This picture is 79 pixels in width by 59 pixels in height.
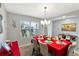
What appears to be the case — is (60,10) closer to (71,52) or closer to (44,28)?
(44,28)

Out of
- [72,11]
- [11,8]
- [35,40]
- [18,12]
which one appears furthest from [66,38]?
[11,8]

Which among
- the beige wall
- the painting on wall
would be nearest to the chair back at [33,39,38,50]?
the beige wall

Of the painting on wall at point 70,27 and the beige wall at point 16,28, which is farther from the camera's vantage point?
the beige wall at point 16,28

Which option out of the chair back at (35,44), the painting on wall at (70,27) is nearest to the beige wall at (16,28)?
the chair back at (35,44)

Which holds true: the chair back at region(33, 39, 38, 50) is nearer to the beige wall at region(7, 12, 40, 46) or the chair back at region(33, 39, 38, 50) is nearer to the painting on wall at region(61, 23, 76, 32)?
the beige wall at region(7, 12, 40, 46)

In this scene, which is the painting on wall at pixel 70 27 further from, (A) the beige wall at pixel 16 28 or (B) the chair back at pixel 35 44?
(B) the chair back at pixel 35 44

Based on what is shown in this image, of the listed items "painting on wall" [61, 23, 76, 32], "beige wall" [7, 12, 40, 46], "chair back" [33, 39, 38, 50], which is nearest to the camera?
"painting on wall" [61, 23, 76, 32]

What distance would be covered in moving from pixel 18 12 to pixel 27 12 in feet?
1.11

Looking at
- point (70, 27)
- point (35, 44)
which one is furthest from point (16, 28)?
point (70, 27)

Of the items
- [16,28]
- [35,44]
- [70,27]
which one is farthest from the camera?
[35,44]

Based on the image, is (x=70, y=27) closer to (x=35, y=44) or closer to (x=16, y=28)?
(x=35, y=44)

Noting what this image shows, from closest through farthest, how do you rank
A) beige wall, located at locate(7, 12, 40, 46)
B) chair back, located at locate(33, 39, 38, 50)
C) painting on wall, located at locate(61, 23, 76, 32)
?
painting on wall, located at locate(61, 23, 76, 32) < beige wall, located at locate(7, 12, 40, 46) < chair back, located at locate(33, 39, 38, 50)

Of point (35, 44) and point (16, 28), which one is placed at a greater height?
point (16, 28)

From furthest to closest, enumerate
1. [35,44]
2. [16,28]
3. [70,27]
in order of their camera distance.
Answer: [35,44], [16,28], [70,27]
